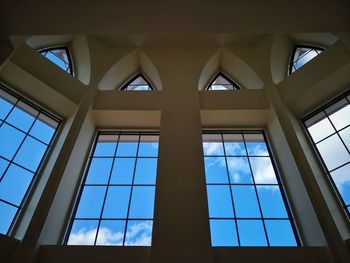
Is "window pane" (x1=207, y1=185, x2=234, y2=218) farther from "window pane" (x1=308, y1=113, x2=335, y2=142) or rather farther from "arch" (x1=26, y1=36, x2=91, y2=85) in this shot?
"arch" (x1=26, y1=36, x2=91, y2=85)

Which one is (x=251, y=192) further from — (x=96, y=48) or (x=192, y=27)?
(x=96, y=48)

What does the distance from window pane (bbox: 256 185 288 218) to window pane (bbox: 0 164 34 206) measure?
3.91 m

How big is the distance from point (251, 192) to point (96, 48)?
462 centimetres

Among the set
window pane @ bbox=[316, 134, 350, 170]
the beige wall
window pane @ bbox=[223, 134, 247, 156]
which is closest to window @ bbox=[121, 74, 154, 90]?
the beige wall

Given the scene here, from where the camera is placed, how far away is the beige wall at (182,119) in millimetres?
3363

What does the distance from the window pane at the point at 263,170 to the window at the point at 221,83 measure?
205cm

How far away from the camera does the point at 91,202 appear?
4.42 meters

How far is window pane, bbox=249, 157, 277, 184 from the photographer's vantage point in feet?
15.3

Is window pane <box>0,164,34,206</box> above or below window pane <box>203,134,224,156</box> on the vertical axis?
below

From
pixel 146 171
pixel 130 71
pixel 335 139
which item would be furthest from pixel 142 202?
pixel 335 139

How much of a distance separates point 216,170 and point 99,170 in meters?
2.25

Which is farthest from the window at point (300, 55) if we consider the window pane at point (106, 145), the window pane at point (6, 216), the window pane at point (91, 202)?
the window pane at point (6, 216)

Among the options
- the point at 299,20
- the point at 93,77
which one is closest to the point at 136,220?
the point at 93,77

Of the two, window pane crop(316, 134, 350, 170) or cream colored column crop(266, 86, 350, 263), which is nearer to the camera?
cream colored column crop(266, 86, 350, 263)
